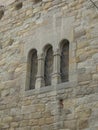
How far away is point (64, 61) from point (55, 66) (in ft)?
0.73

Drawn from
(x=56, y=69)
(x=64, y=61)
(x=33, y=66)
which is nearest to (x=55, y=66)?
(x=56, y=69)

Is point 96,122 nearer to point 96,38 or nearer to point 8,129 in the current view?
point 96,38

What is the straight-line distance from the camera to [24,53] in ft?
27.3

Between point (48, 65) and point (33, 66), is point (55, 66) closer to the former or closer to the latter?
point (48, 65)

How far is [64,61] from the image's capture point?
7574 millimetres

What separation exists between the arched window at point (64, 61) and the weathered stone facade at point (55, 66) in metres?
0.12

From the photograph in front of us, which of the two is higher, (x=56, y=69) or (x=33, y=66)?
(x=33, y=66)

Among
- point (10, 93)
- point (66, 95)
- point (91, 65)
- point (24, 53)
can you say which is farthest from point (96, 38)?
point (10, 93)

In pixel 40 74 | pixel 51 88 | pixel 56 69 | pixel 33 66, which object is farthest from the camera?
pixel 33 66

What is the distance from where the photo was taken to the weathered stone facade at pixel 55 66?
22.5 ft

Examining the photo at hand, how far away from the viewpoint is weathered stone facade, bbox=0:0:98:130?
269 inches

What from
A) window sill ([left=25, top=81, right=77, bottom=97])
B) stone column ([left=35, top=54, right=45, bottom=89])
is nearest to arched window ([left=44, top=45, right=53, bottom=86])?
stone column ([left=35, top=54, right=45, bottom=89])

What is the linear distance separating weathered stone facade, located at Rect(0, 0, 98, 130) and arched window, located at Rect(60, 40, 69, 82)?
0.41 ft

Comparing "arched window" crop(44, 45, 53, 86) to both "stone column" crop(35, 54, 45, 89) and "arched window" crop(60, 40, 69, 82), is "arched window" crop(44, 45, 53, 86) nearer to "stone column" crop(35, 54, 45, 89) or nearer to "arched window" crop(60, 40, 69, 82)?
"stone column" crop(35, 54, 45, 89)
